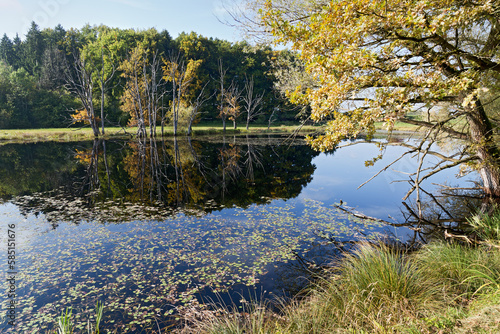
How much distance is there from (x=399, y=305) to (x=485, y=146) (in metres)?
7.28

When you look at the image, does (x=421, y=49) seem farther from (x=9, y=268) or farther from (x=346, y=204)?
(x=9, y=268)

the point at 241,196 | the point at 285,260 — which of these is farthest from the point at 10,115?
the point at 285,260

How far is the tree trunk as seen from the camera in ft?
27.3

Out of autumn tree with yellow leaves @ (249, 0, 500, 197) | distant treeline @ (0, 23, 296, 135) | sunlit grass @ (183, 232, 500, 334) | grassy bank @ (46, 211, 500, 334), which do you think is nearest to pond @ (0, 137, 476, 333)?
grassy bank @ (46, 211, 500, 334)

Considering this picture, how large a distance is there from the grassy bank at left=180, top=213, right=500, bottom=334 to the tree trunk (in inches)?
185

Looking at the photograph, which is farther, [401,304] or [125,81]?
[125,81]

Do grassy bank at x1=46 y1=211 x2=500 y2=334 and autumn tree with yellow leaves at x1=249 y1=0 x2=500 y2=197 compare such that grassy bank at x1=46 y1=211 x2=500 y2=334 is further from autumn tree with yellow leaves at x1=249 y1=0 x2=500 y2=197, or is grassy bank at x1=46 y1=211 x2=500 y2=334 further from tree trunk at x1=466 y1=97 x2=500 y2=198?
tree trunk at x1=466 y1=97 x2=500 y2=198

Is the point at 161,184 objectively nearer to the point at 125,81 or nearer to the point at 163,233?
the point at 163,233

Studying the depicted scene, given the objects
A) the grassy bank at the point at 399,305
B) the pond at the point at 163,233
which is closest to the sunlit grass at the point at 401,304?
the grassy bank at the point at 399,305

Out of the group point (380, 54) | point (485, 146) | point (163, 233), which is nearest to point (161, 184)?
point (163, 233)

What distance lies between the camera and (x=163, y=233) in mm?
8977

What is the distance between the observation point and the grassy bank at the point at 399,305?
11.4ft

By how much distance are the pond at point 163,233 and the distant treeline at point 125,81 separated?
21493 millimetres

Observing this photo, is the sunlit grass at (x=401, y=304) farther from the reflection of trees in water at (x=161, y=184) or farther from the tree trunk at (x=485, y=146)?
the reflection of trees in water at (x=161, y=184)
